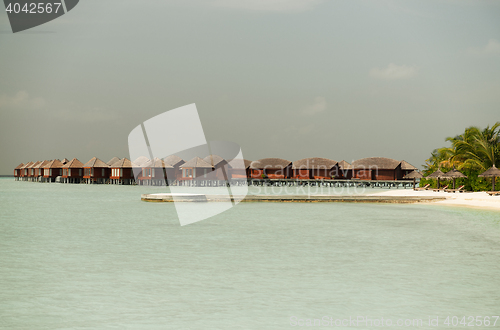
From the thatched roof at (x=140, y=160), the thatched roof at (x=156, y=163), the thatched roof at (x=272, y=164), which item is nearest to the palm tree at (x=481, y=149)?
the thatched roof at (x=272, y=164)

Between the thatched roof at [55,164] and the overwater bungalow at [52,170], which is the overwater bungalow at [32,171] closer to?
the overwater bungalow at [52,170]

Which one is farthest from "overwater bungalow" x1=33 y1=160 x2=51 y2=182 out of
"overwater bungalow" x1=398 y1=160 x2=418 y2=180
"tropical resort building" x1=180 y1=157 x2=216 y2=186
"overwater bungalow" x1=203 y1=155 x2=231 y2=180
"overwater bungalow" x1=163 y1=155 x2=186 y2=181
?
"overwater bungalow" x1=398 y1=160 x2=418 y2=180

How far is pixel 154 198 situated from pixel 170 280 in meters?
24.0

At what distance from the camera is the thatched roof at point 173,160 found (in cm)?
6994

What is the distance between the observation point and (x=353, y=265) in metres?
9.86

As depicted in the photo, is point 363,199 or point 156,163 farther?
point 156,163

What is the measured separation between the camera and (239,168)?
68125 mm

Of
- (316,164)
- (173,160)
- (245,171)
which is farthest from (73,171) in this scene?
(316,164)

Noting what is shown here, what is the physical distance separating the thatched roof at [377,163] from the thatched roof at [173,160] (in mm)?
25790

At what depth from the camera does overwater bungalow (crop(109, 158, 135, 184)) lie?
70.9m

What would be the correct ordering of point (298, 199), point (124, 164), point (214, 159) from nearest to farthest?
point (298, 199) → point (214, 159) → point (124, 164)

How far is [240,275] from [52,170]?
8697 cm

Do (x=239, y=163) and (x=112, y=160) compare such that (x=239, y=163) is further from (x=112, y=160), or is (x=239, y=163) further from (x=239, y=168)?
(x=112, y=160)

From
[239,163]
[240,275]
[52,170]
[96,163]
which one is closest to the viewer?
[240,275]
